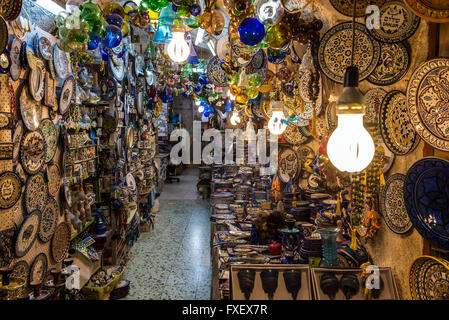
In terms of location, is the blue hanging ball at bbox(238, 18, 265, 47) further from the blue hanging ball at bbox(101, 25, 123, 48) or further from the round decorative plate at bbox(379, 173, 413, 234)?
the round decorative plate at bbox(379, 173, 413, 234)

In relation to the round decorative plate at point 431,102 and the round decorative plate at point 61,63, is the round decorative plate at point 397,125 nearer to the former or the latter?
the round decorative plate at point 431,102

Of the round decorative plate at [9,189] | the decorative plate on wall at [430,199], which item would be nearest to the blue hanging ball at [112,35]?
the round decorative plate at [9,189]

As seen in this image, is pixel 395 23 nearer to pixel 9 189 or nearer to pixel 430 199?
pixel 430 199

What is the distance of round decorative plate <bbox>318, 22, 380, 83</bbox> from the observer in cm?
177

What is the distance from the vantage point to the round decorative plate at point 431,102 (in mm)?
1229

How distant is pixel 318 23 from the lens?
2.05 metres

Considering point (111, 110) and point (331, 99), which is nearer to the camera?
point (331, 99)

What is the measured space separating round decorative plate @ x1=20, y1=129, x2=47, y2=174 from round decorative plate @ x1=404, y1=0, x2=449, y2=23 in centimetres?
242

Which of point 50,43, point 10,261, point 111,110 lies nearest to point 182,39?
point 50,43

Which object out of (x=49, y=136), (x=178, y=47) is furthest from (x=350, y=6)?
(x=49, y=136)

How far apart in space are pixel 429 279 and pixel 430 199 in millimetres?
318

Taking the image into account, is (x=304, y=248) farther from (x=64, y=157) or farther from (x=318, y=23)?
(x=64, y=157)

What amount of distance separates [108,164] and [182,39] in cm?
281
